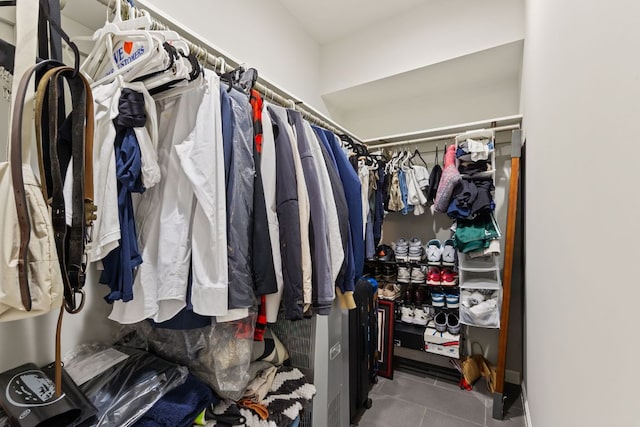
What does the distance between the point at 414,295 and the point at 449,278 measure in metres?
0.37

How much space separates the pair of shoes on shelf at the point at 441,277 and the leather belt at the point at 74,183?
2243 mm

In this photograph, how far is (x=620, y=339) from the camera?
455mm

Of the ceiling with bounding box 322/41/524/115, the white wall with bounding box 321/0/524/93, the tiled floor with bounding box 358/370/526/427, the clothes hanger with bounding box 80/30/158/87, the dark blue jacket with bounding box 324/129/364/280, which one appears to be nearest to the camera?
the clothes hanger with bounding box 80/30/158/87

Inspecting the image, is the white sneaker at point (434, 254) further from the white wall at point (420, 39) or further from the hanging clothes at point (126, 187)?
the hanging clothes at point (126, 187)

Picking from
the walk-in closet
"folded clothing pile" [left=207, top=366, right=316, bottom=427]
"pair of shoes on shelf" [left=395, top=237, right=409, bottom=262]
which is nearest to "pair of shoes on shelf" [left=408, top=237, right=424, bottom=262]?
"pair of shoes on shelf" [left=395, top=237, right=409, bottom=262]

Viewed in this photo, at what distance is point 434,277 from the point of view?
2266 millimetres

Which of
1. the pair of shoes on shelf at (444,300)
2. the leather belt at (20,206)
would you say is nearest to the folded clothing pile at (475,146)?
the pair of shoes on shelf at (444,300)

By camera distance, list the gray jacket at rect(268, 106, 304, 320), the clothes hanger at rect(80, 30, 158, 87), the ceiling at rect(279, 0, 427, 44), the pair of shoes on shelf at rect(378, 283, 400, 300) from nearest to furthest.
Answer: the clothes hanger at rect(80, 30, 158, 87) → the gray jacket at rect(268, 106, 304, 320) → the ceiling at rect(279, 0, 427, 44) → the pair of shoes on shelf at rect(378, 283, 400, 300)

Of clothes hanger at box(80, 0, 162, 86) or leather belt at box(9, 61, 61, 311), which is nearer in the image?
leather belt at box(9, 61, 61, 311)

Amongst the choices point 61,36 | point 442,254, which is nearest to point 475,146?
point 442,254

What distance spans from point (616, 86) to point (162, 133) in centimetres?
112

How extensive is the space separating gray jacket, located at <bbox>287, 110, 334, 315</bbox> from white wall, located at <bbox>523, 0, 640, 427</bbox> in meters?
0.69

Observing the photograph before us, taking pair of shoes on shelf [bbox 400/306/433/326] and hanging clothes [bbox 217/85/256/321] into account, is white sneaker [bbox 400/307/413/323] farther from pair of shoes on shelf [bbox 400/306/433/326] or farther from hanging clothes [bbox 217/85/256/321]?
hanging clothes [bbox 217/85/256/321]

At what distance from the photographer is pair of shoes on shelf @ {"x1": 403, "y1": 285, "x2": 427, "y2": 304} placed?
7.80 ft
